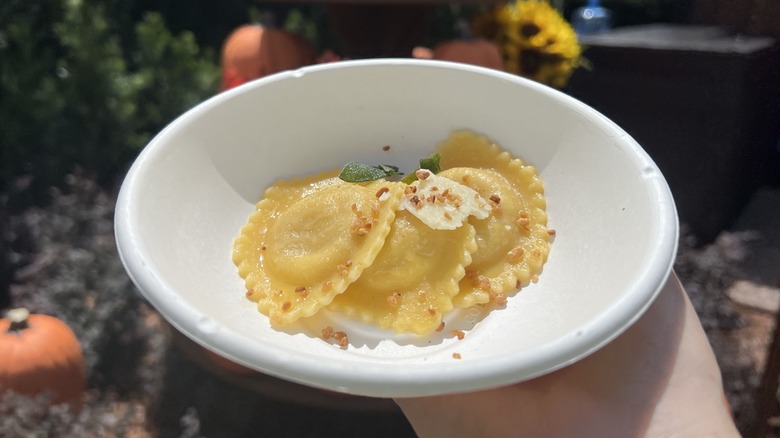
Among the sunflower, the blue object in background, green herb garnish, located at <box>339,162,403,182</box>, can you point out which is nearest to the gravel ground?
green herb garnish, located at <box>339,162,403,182</box>

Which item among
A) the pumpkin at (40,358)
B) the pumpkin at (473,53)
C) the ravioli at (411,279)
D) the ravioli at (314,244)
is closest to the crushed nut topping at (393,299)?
the ravioli at (411,279)

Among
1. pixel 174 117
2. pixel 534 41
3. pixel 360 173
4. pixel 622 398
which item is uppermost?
pixel 360 173

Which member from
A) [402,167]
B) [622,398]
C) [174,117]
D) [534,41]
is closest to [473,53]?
[534,41]

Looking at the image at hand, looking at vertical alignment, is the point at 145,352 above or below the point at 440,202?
below

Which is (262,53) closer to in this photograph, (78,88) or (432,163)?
(78,88)

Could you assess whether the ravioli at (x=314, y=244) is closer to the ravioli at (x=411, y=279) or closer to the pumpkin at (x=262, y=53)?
the ravioli at (x=411, y=279)

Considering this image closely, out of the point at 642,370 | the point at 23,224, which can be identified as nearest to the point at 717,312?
the point at 642,370

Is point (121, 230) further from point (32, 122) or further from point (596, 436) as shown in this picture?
point (32, 122)
